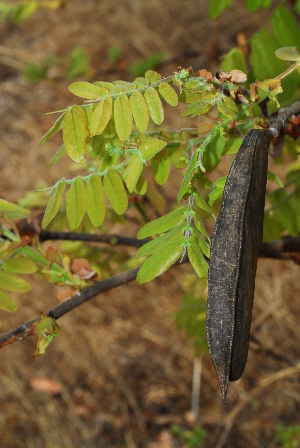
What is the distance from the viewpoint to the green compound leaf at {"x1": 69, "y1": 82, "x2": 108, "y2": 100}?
945 millimetres

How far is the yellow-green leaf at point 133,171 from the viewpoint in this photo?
901 millimetres

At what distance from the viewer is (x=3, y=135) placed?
5125 millimetres

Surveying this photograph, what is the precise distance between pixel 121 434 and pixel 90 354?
24.6 inches

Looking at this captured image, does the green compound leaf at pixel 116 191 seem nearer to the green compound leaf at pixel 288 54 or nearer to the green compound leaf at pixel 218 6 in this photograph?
the green compound leaf at pixel 288 54

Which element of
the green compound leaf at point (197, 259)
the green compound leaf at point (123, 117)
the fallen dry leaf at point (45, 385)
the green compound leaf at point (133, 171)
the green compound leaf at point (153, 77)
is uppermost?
the green compound leaf at point (153, 77)

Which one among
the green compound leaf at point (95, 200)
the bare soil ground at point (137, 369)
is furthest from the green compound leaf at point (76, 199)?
the bare soil ground at point (137, 369)

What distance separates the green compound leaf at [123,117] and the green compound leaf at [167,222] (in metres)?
0.15

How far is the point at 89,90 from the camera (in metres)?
0.95

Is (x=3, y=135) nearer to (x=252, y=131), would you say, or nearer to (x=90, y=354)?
(x=90, y=354)

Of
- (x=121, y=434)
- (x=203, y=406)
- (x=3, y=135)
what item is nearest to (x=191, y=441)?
(x=203, y=406)

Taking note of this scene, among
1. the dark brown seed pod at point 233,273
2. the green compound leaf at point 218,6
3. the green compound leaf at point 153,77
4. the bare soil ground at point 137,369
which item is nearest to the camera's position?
the dark brown seed pod at point 233,273

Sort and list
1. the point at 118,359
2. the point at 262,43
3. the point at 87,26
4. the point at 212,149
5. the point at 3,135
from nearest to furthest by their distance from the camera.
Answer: the point at 212,149, the point at 262,43, the point at 118,359, the point at 3,135, the point at 87,26

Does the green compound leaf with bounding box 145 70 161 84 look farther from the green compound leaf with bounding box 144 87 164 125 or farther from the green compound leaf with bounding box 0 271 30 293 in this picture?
the green compound leaf with bounding box 0 271 30 293

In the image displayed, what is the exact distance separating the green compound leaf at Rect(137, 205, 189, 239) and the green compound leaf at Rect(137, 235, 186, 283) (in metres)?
0.04
